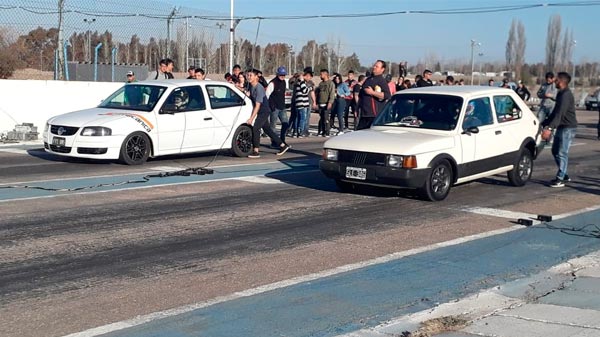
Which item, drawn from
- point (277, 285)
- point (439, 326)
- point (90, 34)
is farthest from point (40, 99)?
point (439, 326)

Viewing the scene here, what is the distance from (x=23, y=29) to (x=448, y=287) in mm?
18636

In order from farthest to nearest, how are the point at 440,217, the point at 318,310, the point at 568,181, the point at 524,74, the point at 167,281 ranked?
the point at 524,74 < the point at 568,181 < the point at 440,217 < the point at 167,281 < the point at 318,310

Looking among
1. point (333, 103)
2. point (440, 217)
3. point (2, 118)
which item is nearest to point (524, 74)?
point (333, 103)

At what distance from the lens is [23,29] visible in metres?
22.9

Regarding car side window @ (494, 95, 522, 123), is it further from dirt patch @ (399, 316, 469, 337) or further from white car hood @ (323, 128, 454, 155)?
dirt patch @ (399, 316, 469, 337)

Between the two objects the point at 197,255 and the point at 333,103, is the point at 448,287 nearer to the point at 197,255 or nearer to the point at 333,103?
the point at 197,255

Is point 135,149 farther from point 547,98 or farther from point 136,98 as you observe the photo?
point 547,98

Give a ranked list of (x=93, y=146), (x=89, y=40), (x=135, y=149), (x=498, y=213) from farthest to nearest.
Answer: (x=89, y=40) < (x=135, y=149) < (x=93, y=146) < (x=498, y=213)

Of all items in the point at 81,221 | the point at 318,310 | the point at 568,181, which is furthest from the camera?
the point at 568,181

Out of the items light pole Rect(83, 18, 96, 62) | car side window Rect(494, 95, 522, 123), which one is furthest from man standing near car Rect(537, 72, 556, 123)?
light pole Rect(83, 18, 96, 62)

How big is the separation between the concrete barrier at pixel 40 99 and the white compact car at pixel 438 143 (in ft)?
36.8

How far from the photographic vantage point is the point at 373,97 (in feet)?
47.5

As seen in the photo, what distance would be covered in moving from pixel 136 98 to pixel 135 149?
48.8 inches

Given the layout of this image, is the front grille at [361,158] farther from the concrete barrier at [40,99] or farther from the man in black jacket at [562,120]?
the concrete barrier at [40,99]
